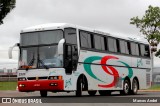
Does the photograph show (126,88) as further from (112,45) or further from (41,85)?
(41,85)

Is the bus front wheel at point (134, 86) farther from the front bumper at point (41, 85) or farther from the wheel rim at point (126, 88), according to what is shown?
the front bumper at point (41, 85)

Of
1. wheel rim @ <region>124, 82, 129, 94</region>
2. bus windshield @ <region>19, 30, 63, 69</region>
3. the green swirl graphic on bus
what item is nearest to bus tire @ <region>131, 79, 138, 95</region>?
wheel rim @ <region>124, 82, 129, 94</region>

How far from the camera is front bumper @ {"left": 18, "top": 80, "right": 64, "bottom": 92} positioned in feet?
79.4

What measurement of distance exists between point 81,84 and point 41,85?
7.15 ft

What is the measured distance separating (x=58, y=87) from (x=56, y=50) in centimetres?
175

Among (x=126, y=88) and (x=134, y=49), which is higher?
(x=134, y=49)

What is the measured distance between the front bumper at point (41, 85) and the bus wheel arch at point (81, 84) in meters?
1.48

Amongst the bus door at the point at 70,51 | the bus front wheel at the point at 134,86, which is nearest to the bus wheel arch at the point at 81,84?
the bus door at the point at 70,51

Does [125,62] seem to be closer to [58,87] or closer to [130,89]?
[130,89]

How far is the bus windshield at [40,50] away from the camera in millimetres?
24438

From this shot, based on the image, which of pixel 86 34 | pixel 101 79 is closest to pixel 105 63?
A: pixel 101 79

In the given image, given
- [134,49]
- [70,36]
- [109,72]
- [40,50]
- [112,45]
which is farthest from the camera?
[134,49]

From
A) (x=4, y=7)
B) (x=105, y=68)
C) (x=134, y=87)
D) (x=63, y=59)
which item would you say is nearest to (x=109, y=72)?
(x=105, y=68)

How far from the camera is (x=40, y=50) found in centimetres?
2481
